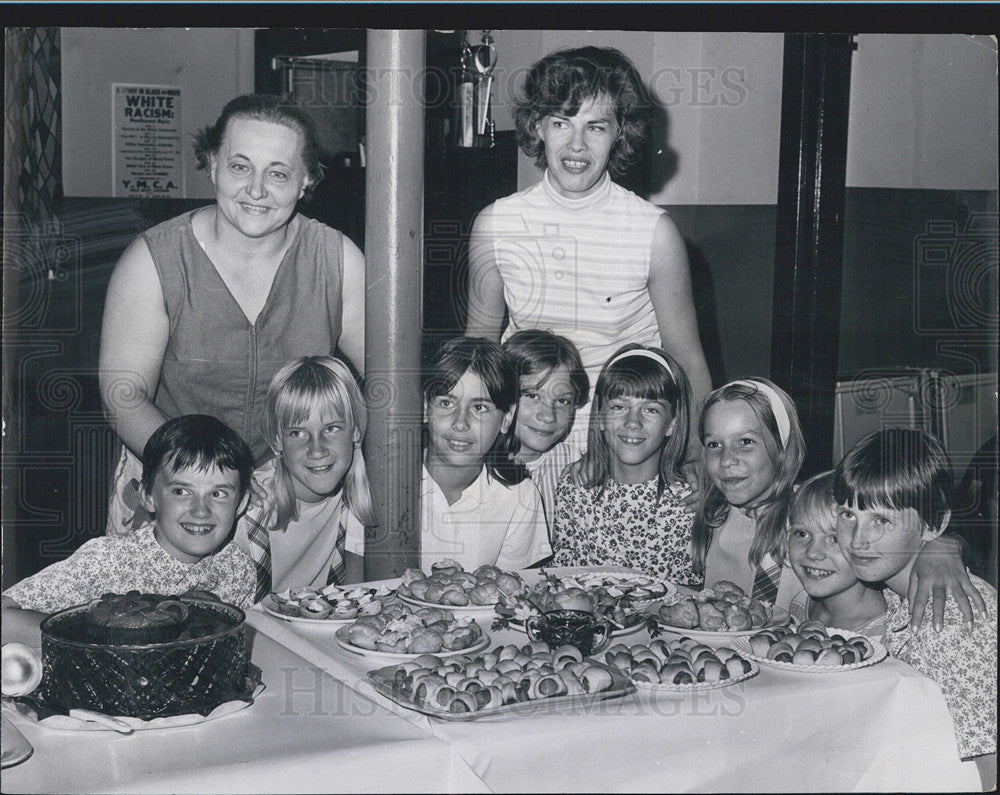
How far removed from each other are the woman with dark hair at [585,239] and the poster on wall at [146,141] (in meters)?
0.63

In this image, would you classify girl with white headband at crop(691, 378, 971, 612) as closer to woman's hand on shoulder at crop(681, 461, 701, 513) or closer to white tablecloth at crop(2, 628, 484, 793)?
woman's hand on shoulder at crop(681, 461, 701, 513)

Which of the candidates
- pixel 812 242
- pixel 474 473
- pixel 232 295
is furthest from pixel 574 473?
pixel 232 295

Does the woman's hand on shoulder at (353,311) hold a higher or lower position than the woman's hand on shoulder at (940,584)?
higher

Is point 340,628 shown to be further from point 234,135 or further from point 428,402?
point 234,135

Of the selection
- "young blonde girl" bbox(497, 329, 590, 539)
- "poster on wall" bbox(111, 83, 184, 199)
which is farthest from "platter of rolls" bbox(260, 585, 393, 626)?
"poster on wall" bbox(111, 83, 184, 199)

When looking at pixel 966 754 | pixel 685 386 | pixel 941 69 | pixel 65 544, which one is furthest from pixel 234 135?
pixel 966 754

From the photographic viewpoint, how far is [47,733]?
1.65 m

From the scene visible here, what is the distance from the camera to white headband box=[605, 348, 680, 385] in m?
2.52

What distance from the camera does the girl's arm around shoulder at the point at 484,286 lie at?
2430mm

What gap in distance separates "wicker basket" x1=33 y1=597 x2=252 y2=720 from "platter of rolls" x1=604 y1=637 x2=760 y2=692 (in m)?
0.61

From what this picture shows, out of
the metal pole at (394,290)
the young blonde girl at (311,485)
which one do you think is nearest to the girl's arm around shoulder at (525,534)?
the metal pole at (394,290)

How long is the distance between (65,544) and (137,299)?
528 millimetres

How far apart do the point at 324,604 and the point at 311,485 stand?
0.40 metres

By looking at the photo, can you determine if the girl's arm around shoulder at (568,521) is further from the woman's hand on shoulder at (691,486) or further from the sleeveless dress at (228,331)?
the sleeveless dress at (228,331)
